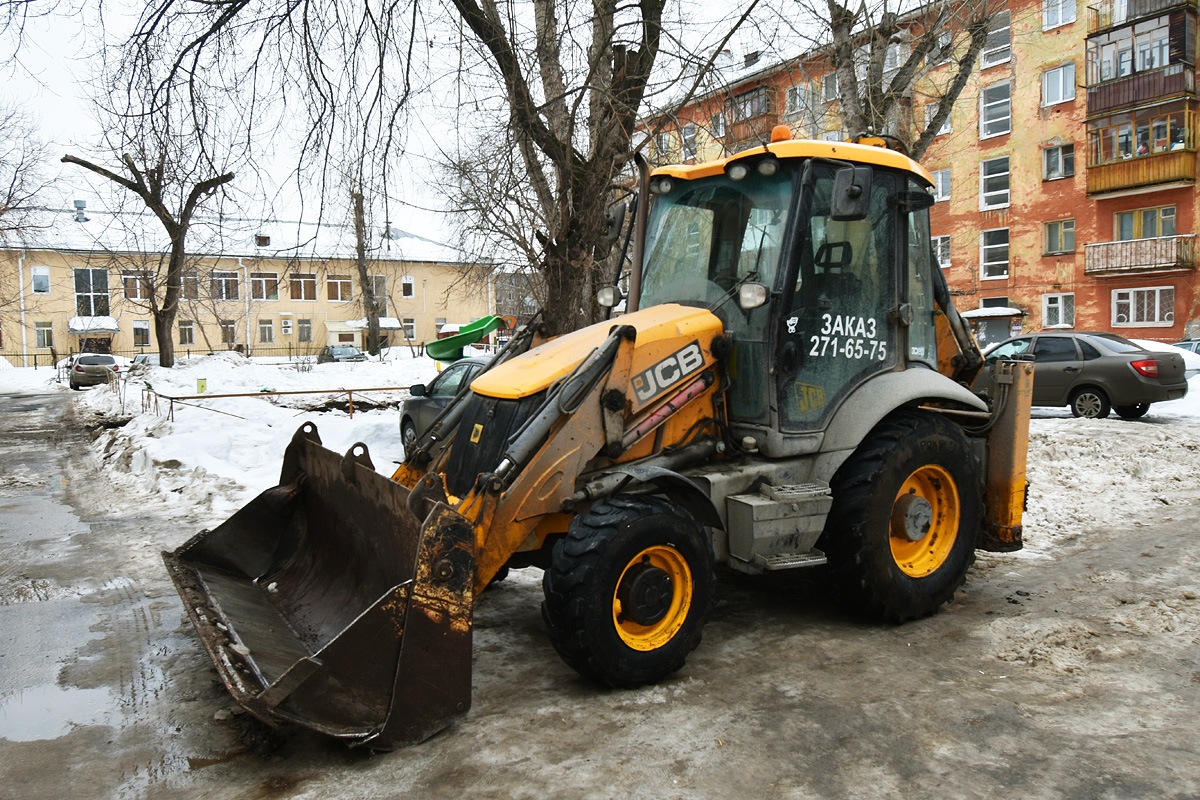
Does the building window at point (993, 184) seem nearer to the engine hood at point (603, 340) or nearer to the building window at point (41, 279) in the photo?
the engine hood at point (603, 340)

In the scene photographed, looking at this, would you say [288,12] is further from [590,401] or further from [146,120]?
[590,401]

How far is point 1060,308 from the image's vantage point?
32.2 meters

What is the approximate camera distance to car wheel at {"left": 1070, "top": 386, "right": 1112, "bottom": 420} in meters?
14.0

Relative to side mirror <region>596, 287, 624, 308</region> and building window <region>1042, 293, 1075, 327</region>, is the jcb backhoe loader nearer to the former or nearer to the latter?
side mirror <region>596, 287, 624, 308</region>

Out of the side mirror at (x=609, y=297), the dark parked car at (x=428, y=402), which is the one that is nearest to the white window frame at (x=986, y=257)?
the dark parked car at (x=428, y=402)

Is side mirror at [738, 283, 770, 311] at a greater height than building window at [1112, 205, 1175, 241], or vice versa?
building window at [1112, 205, 1175, 241]

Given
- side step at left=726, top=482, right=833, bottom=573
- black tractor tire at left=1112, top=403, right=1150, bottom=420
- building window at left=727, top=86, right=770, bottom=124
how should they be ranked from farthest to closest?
black tractor tire at left=1112, top=403, right=1150, bottom=420 < building window at left=727, top=86, right=770, bottom=124 < side step at left=726, top=482, right=833, bottom=573

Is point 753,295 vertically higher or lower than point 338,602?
higher

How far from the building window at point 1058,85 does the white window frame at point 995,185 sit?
2.39 meters

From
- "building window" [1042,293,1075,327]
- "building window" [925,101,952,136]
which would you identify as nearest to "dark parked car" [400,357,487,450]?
"building window" [925,101,952,136]

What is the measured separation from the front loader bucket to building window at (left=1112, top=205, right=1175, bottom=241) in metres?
31.8

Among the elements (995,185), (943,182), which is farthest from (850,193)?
(943,182)

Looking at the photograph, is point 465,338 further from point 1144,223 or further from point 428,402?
point 1144,223

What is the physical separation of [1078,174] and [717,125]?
27225mm
